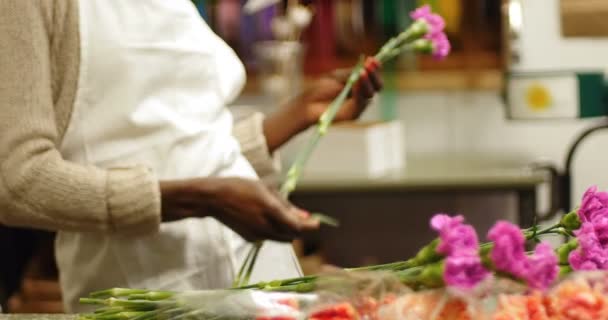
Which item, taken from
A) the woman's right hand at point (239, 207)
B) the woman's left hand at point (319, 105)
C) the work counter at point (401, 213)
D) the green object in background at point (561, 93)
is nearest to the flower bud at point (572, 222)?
the woman's right hand at point (239, 207)

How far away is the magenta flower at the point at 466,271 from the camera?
64 centimetres

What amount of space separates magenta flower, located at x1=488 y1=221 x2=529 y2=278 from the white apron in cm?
69

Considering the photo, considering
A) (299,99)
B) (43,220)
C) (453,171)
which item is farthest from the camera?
(453,171)

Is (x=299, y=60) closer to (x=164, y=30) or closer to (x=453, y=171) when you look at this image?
(x=453, y=171)

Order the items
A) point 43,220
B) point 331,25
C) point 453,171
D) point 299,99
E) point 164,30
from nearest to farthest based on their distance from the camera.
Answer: point 43,220, point 164,30, point 299,99, point 453,171, point 331,25

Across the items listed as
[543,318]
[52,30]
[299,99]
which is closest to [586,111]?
[299,99]

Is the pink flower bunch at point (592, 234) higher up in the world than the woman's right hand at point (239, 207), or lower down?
higher up

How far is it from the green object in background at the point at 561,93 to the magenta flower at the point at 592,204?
1.50m

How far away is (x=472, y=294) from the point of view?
65 cm

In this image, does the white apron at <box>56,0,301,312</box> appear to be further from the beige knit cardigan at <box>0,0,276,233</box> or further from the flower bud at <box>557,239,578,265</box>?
the flower bud at <box>557,239,578,265</box>

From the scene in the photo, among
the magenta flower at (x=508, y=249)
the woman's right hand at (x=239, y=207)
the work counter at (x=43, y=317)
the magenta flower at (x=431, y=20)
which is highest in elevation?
the magenta flower at (x=431, y=20)

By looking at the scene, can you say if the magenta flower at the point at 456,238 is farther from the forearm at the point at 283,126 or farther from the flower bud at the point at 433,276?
the forearm at the point at 283,126

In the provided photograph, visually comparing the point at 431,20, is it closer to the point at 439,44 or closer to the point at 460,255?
the point at 439,44

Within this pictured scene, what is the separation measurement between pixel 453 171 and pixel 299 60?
725 millimetres
